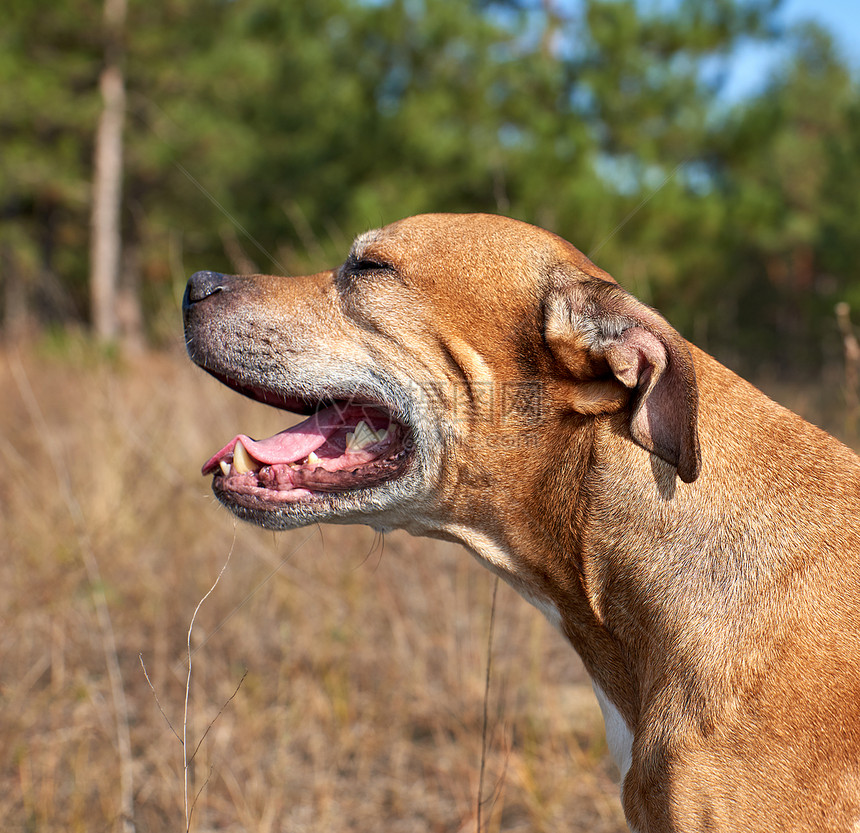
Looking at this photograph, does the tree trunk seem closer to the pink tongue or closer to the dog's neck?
the pink tongue

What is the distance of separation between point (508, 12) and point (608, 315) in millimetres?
16400

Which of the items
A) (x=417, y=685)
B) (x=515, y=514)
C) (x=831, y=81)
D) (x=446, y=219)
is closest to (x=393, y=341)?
(x=446, y=219)

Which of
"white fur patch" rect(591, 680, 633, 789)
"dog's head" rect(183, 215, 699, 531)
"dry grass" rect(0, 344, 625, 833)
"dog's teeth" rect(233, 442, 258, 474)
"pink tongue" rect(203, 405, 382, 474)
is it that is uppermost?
"dog's head" rect(183, 215, 699, 531)

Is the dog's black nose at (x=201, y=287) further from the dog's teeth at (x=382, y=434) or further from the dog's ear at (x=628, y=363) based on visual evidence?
the dog's ear at (x=628, y=363)

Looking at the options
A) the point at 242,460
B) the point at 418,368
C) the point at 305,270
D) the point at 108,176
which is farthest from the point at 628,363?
the point at 108,176

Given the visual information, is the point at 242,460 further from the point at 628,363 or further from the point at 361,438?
the point at 628,363

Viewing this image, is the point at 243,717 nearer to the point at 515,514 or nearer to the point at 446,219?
the point at 515,514

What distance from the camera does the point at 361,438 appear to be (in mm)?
2561

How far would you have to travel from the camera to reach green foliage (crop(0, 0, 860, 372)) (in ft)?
45.3

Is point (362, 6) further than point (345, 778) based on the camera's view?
Yes

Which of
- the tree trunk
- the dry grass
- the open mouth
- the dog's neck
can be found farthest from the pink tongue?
the tree trunk

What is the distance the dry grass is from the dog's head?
0.46m

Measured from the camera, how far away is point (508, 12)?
1652 centimetres

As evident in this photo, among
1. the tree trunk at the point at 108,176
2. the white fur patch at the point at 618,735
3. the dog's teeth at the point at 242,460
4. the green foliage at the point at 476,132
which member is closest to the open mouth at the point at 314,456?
the dog's teeth at the point at 242,460
